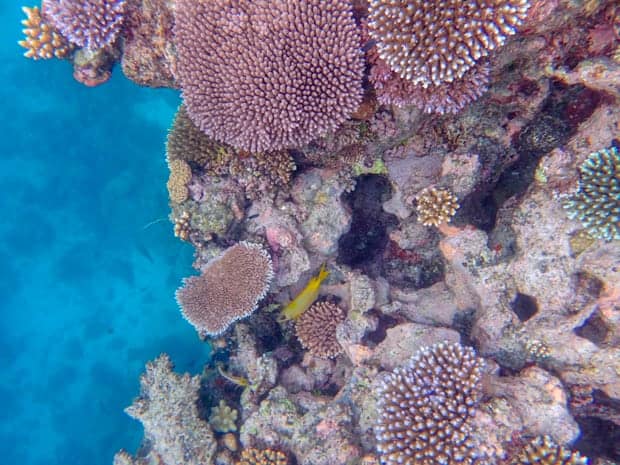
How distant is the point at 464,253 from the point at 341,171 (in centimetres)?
207

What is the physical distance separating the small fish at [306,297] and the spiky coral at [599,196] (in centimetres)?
335

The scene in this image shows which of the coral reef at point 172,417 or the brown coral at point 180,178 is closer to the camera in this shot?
the brown coral at point 180,178

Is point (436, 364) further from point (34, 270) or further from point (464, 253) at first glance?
point (34, 270)

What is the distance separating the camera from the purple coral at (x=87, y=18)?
473 centimetres

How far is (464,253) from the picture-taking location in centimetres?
488

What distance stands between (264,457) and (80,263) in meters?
7.83

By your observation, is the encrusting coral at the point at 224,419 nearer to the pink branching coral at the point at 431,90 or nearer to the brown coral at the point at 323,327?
the brown coral at the point at 323,327

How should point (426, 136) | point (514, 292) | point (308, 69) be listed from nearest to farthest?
point (308, 69)
point (514, 292)
point (426, 136)

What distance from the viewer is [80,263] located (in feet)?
33.2

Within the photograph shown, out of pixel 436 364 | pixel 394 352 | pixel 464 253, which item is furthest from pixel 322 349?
pixel 464 253

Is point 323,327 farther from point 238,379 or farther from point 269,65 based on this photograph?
point 269,65

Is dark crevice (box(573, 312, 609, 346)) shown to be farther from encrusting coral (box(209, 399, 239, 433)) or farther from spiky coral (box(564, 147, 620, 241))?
encrusting coral (box(209, 399, 239, 433))

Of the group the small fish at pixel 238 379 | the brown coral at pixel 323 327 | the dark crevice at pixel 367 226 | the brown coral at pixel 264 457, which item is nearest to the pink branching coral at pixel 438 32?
the dark crevice at pixel 367 226

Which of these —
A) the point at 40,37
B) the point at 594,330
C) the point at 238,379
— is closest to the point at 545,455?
the point at 594,330
